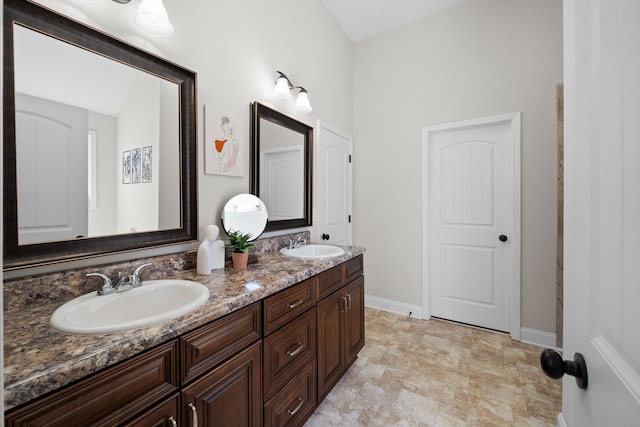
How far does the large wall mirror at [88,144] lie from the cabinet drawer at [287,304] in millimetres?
617

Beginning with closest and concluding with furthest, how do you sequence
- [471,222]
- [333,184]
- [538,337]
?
[538,337] < [471,222] < [333,184]

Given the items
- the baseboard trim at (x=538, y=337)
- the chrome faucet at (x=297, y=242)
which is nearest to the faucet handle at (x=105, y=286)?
the chrome faucet at (x=297, y=242)

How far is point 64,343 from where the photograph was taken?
31.2 inches

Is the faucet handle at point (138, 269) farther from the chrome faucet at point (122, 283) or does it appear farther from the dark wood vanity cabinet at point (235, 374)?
the dark wood vanity cabinet at point (235, 374)

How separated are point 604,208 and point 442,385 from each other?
193 centimetres

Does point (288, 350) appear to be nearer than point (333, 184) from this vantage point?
Yes

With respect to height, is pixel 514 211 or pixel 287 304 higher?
pixel 514 211

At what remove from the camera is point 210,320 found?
3.38ft

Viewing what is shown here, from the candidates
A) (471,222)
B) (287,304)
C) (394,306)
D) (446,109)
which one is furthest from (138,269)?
(446,109)

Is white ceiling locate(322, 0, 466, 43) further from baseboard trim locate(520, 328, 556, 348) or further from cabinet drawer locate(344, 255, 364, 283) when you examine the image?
baseboard trim locate(520, 328, 556, 348)

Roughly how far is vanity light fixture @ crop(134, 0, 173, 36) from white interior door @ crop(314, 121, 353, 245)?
1.55 metres

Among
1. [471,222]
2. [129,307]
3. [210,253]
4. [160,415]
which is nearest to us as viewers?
[160,415]

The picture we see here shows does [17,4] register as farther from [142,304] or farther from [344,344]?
[344,344]

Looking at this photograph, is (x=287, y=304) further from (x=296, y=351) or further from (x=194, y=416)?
(x=194, y=416)
